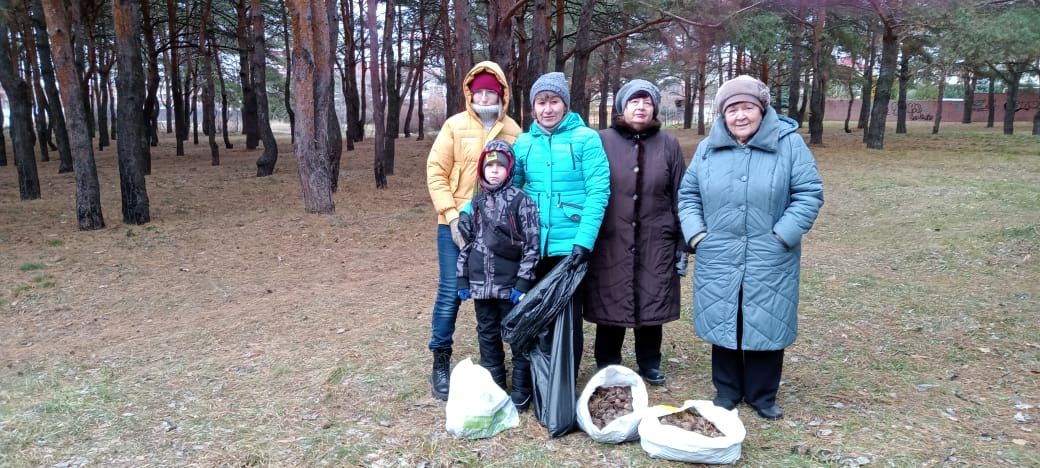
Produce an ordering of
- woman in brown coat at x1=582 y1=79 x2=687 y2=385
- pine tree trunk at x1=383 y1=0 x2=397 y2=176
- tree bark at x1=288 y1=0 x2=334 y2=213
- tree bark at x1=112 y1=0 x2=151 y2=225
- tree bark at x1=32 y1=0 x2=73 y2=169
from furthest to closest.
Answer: pine tree trunk at x1=383 y1=0 x2=397 y2=176 < tree bark at x1=32 y1=0 x2=73 y2=169 < tree bark at x1=288 y1=0 x2=334 y2=213 < tree bark at x1=112 y1=0 x2=151 y2=225 < woman in brown coat at x1=582 y1=79 x2=687 y2=385

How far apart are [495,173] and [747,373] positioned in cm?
159

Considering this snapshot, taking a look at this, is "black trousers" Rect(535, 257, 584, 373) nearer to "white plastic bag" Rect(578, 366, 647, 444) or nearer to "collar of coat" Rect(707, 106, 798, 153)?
"white plastic bag" Rect(578, 366, 647, 444)

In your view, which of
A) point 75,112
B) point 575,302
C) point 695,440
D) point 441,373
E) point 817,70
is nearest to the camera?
point 695,440

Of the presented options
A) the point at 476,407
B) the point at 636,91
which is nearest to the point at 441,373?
the point at 476,407

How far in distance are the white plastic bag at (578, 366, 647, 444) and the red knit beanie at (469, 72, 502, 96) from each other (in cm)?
151

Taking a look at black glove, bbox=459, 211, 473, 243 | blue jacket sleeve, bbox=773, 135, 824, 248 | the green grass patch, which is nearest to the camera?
blue jacket sleeve, bbox=773, 135, 824, 248

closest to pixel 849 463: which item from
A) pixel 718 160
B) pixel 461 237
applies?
pixel 718 160

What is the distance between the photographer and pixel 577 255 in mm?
3152

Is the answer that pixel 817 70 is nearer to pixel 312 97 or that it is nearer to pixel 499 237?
pixel 312 97

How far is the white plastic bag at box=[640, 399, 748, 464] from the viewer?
9.25 ft

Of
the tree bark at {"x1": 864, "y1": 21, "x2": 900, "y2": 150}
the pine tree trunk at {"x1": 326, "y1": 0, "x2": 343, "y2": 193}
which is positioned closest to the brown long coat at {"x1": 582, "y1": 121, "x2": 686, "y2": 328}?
the pine tree trunk at {"x1": 326, "y1": 0, "x2": 343, "y2": 193}

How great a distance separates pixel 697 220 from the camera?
321 cm

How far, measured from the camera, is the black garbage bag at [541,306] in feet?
10.1

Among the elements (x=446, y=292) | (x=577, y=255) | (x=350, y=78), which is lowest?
(x=446, y=292)
